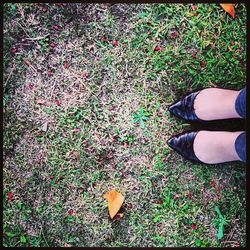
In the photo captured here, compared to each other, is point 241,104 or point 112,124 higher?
point 241,104

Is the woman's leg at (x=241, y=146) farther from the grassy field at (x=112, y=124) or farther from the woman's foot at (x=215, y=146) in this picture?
the grassy field at (x=112, y=124)

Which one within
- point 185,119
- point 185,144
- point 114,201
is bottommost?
point 114,201

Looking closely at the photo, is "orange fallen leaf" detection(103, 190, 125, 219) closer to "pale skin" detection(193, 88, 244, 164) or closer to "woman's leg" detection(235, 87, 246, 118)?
"pale skin" detection(193, 88, 244, 164)

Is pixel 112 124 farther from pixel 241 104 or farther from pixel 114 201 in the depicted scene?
pixel 241 104

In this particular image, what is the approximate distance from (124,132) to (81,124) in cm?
24

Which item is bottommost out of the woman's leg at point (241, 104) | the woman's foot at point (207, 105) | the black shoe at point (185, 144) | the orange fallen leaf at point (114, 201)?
the orange fallen leaf at point (114, 201)

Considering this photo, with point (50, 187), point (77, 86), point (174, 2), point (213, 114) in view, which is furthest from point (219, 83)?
point (50, 187)

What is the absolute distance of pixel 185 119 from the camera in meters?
2.20

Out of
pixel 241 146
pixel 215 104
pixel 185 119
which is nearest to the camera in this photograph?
pixel 241 146

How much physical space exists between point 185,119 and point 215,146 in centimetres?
22

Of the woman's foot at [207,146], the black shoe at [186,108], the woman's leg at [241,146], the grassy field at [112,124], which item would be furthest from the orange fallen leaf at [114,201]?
the woman's leg at [241,146]

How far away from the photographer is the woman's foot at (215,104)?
2.06m

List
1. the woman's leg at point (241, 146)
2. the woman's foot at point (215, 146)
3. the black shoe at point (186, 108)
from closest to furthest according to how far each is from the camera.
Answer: the woman's leg at point (241, 146)
the woman's foot at point (215, 146)
the black shoe at point (186, 108)

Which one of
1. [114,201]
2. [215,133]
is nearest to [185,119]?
[215,133]
